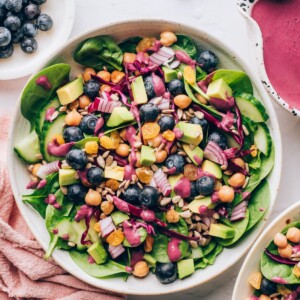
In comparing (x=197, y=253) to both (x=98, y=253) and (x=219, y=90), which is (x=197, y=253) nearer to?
(x=98, y=253)

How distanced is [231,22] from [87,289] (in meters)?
0.92

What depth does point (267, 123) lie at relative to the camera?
1845 millimetres

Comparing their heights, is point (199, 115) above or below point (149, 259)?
above

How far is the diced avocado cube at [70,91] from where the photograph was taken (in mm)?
1865

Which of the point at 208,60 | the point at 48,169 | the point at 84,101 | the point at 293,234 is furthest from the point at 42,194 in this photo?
the point at 293,234

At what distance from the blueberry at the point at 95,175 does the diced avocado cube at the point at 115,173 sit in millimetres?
18

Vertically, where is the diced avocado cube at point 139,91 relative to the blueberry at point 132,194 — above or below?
above

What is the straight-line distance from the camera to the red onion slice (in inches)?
73.9

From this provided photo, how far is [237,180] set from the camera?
1835mm

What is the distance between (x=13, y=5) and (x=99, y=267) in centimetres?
83

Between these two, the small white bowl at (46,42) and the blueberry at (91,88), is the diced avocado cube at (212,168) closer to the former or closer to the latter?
the blueberry at (91,88)

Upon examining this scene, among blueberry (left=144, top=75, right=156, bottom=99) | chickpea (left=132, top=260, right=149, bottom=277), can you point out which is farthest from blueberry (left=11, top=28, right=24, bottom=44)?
chickpea (left=132, top=260, right=149, bottom=277)

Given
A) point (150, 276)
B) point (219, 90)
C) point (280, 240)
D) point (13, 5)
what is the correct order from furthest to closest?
point (13, 5) → point (150, 276) → point (219, 90) → point (280, 240)

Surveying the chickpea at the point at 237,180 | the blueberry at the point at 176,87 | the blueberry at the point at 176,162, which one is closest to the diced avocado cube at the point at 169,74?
the blueberry at the point at 176,87
